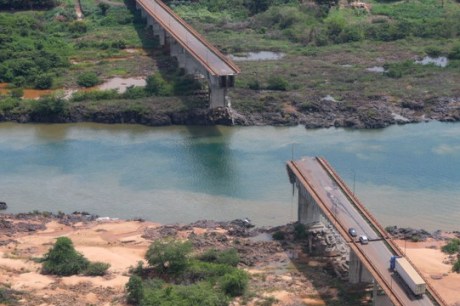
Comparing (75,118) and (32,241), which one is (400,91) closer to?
A: (75,118)

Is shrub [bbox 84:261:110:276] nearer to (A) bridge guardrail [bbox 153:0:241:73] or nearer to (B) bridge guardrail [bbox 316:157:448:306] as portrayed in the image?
(B) bridge guardrail [bbox 316:157:448:306]

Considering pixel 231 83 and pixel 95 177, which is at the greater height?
pixel 231 83

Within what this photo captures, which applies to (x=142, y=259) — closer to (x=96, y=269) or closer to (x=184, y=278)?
(x=96, y=269)

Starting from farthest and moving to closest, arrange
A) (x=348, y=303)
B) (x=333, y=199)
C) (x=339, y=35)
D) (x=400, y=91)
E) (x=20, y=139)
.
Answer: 1. (x=339, y=35)
2. (x=400, y=91)
3. (x=20, y=139)
4. (x=333, y=199)
5. (x=348, y=303)

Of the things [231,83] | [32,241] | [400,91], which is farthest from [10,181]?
[400,91]

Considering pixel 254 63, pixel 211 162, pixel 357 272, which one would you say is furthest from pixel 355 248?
pixel 254 63

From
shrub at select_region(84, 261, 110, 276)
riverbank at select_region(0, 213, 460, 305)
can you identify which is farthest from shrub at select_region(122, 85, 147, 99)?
shrub at select_region(84, 261, 110, 276)

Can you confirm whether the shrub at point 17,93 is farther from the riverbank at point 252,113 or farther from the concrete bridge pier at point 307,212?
the concrete bridge pier at point 307,212
